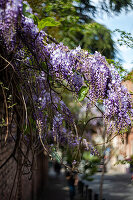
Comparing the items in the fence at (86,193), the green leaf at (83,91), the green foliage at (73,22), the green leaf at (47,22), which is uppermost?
the green foliage at (73,22)

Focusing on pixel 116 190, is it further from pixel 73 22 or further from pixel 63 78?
pixel 63 78

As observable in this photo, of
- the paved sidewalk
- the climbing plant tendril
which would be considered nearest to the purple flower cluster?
the climbing plant tendril

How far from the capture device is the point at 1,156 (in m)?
4.95

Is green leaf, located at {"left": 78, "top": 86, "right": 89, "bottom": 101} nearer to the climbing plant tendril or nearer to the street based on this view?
the climbing plant tendril

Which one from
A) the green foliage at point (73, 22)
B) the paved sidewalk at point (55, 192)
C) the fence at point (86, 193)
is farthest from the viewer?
the paved sidewalk at point (55, 192)

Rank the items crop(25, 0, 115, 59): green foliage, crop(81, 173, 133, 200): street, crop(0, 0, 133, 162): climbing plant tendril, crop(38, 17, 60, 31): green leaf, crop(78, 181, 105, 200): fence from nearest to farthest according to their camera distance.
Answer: crop(38, 17, 60, 31): green leaf, crop(0, 0, 133, 162): climbing plant tendril, crop(25, 0, 115, 59): green foliage, crop(78, 181, 105, 200): fence, crop(81, 173, 133, 200): street

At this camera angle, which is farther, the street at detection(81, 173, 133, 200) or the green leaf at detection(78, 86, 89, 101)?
the street at detection(81, 173, 133, 200)

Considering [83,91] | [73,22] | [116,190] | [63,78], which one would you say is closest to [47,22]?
[63,78]

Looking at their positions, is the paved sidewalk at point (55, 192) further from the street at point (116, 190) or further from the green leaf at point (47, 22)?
the green leaf at point (47, 22)

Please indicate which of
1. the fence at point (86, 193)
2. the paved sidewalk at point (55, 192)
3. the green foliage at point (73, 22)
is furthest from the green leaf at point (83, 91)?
the paved sidewalk at point (55, 192)

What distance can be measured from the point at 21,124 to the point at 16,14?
1.38 meters

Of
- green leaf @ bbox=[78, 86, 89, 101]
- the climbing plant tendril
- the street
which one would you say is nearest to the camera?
the climbing plant tendril

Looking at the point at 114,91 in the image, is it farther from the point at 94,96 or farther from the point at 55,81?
the point at 55,81

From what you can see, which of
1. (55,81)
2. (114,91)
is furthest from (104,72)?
(55,81)
